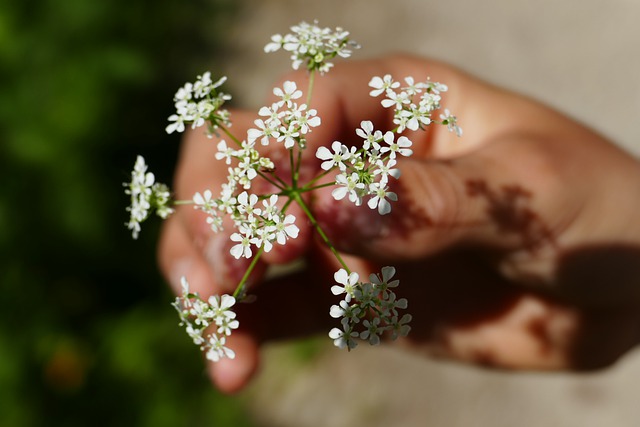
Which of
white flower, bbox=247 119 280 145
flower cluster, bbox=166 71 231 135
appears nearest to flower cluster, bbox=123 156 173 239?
flower cluster, bbox=166 71 231 135

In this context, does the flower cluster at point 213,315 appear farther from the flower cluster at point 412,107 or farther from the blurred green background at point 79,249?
the blurred green background at point 79,249

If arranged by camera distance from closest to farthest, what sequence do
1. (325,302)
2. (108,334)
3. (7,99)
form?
1. (325,302)
2. (7,99)
3. (108,334)

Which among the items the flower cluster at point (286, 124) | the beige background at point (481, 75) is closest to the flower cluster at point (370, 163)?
the flower cluster at point (286, 124)

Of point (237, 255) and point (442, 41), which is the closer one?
point (237, 255)

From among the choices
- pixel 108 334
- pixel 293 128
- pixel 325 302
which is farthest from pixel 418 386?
pixel 293 128

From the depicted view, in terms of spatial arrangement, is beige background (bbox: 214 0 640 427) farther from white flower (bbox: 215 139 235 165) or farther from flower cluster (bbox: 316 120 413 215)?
flower cluster (bbox: 316 120 413 215)

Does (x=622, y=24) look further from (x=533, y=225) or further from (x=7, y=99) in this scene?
(x=7, y=99)

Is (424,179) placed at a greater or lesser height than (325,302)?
greater
